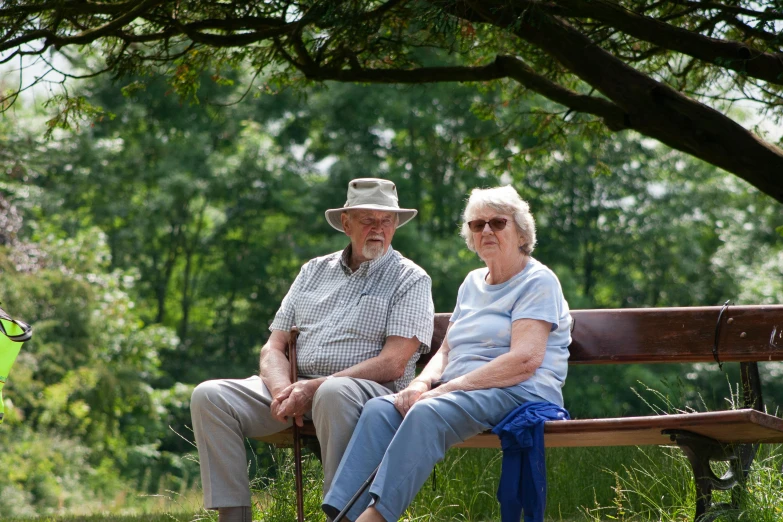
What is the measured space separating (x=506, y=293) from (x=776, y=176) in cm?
143

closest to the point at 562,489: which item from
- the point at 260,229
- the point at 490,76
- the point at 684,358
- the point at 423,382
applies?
the point at 684,358

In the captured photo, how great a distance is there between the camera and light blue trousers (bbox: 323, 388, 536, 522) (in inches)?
124

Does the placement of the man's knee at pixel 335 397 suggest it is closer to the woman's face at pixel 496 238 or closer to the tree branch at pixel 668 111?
the woman's face at pixel 496 238

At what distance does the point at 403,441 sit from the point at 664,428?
2.61 feet

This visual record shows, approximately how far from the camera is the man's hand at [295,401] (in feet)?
12.0

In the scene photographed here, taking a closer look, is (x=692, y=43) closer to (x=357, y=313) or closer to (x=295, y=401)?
(x=357, y=313)

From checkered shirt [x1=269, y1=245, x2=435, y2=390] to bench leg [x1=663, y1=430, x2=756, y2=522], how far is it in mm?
1088

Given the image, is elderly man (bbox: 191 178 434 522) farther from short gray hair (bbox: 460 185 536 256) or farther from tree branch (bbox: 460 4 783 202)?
tree branch (bbox: 460 4 783 202)

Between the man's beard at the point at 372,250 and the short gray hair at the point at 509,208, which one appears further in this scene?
the man's beard at the point at 372,250

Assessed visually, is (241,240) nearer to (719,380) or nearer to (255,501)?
(719,380)

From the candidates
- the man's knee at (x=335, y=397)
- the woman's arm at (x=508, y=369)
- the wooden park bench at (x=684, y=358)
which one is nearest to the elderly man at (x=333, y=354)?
the man's knee at (x=335, y=397)

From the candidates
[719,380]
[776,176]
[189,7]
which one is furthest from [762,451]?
[719,380]

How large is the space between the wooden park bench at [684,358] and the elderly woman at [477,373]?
0.18 meters

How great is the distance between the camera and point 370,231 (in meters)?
4.12
